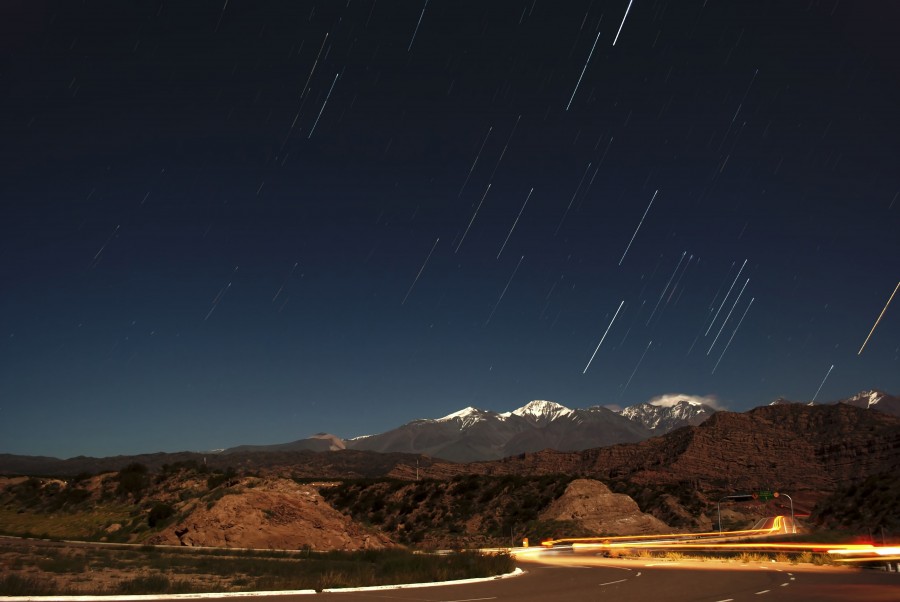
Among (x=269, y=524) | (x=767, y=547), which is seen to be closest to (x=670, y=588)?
(x=767, y=547)

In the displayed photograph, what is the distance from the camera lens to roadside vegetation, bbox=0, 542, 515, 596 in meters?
17.7

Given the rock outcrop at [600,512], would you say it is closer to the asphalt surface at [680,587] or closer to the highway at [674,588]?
the highway at [674,588]

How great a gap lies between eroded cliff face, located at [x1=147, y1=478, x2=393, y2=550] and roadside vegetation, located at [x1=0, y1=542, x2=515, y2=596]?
941cm

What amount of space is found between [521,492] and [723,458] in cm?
7307

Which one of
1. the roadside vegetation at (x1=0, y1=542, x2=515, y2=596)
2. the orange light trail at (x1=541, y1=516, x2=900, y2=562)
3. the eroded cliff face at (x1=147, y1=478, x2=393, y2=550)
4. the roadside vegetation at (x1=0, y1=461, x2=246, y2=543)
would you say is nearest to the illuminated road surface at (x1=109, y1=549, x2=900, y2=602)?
the roadside vegetation at (x1=0, y1=542, x2=515, y2=596)

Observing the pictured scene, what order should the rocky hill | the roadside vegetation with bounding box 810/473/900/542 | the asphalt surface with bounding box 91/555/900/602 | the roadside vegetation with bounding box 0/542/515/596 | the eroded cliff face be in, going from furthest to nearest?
the rocky hill < the roadside vegetation with bounding box 810/473/900/542 < the eroded cliff face < the roadside vegetation with bounding box 0/542/515/596 < the asphalt surface with bounding box 91/555/900/602

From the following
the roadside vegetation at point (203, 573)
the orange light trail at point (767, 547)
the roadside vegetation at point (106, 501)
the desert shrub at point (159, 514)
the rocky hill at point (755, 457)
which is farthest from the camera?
the rocky hill at point (755, 457)

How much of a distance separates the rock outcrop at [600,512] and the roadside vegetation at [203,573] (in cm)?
4554

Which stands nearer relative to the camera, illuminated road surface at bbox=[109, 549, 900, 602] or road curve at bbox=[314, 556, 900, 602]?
illuminated road surface at bbox=[109, 549, 900, 602]

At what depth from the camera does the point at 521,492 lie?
89375 mm

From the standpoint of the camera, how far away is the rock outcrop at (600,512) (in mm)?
73312

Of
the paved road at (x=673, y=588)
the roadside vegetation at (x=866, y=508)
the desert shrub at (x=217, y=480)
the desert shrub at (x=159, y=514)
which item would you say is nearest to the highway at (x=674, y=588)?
the paved road at (x=673, y=588)

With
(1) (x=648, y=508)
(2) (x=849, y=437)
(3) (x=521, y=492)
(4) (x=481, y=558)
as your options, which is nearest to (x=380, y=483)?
(3) (x=521, y=492)

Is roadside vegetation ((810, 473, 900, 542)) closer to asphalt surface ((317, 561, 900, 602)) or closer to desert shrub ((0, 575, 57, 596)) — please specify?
asphalt surface ((317, 561, 900, 602))
